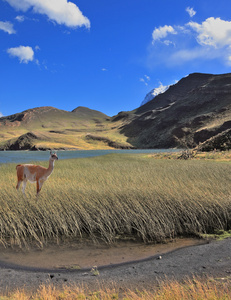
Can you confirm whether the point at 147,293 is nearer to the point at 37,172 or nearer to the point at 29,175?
the point at 37,172

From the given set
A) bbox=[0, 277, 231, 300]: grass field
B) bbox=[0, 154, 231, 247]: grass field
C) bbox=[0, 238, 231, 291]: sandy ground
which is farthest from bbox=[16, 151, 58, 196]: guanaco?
bbox=[0, 277, 231, 300]: grass field

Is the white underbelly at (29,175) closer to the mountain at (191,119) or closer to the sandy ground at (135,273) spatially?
the sandy ground at (135,273)

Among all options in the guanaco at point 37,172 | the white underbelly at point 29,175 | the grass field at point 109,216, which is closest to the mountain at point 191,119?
the grass field at point 109,216

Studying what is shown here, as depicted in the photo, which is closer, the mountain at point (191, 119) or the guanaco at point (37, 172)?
the guanaco at point (37, 172)

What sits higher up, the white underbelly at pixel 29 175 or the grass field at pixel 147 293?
the white underbelly at pixel 29 175

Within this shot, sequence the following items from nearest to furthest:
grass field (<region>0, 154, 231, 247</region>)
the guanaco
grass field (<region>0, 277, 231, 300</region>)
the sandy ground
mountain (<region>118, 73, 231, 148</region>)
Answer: grass field (<region>0, 277, 231, 300</region>) → the sandy ground → grass field (<region>0, 154, 231, 247</region>) → the guanaco → mountain (<region>118, 73, 231, 148</region>)

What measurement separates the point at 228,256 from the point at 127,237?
2881 mm

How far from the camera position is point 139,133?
200 m

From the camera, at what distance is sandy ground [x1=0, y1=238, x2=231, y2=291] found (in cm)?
458

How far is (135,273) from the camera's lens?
4.99 m

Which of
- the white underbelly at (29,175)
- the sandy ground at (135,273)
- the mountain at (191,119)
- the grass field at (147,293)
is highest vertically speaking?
the mountain at (191,119)

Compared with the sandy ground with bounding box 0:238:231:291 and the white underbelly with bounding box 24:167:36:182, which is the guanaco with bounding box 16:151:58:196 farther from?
the sandy ground with bounding box 0:238:231:291

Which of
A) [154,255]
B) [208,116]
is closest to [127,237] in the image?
[154,255]

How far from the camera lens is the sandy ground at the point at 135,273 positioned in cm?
458
